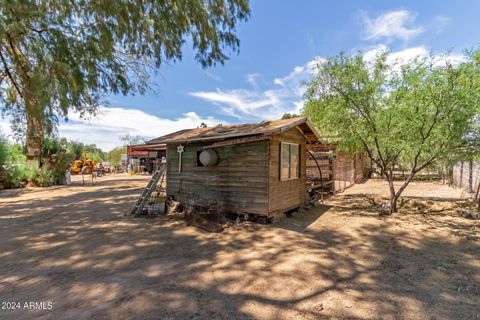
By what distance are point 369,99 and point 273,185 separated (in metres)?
3.88

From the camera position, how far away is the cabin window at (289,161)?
6926 mm

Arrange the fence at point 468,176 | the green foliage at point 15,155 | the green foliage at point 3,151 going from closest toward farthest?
the fence at point 468,176, the green foliage at point 3,151, the green foliage at point 15,155

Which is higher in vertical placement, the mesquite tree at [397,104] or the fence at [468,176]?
the mesquite tree at [397,104]

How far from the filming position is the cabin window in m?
6.93

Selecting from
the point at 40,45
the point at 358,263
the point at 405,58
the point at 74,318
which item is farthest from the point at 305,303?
the point at 40,45

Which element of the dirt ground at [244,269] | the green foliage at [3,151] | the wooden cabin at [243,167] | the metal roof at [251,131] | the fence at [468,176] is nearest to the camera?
the dirt ground at [244,269]

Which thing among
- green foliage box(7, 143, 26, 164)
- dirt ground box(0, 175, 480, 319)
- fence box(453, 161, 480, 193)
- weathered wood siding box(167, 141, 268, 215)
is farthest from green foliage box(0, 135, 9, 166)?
fence box(453, 161, 480, 193)

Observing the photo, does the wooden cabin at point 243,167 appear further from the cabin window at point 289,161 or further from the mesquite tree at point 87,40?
the mesquite tree at point 87,40

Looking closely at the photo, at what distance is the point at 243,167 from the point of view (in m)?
6.62

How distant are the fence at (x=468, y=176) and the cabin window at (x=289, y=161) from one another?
22.6 ft

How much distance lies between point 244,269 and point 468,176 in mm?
12140

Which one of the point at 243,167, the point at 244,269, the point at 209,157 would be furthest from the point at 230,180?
the point at 244,269

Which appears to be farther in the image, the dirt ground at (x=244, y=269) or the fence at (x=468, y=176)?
the fence at (x=468, y=176)

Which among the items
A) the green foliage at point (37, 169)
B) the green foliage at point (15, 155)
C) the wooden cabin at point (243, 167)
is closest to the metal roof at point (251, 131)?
the wooden cabin at point (243, 167)
